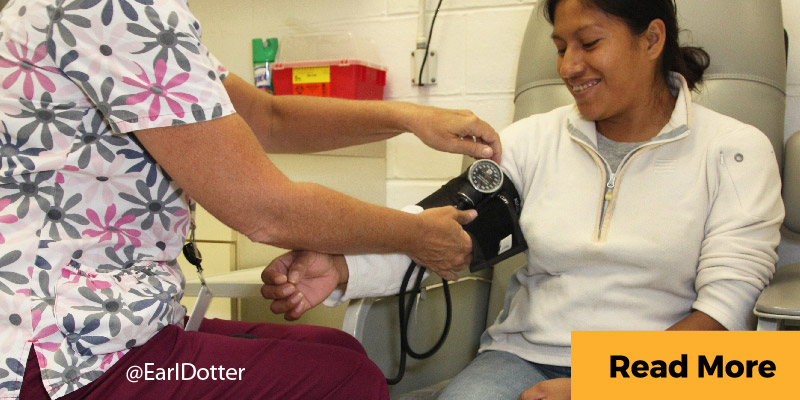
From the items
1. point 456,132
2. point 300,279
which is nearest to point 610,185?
point 456,132

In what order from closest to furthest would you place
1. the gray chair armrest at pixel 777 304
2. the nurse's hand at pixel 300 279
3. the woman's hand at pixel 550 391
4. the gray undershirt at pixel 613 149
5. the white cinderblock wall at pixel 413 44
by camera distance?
the gray chair armrest at pixel 777 304 → the woman's hand at pixel 550 391 → the nurse's hand at pixel 300 279 → the gray undershirt at pixel 613 149 → the white cinderblock wall at pixel 413 44

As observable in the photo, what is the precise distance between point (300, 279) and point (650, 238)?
1.89 ft

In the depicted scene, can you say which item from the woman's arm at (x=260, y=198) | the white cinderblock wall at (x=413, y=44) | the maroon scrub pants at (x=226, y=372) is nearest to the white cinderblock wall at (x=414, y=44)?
the white cinderblock wall at (x=413, y=44)

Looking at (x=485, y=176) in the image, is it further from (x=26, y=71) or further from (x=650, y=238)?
(x=26, y=71)

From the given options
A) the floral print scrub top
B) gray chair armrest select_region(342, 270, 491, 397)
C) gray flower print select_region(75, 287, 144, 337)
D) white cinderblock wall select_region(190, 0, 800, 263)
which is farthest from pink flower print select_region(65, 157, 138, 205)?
white cinderblock wall select_region(190, 0, 800, 263)

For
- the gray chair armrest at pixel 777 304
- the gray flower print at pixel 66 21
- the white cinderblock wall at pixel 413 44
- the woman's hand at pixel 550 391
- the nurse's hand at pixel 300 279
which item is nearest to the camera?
the gray flower print at pixel 66 21

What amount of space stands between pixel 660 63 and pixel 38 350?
1062mm

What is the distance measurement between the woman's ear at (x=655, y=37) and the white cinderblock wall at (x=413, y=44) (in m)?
0.61

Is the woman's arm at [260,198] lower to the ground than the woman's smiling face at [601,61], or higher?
lower

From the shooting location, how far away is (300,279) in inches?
43.1

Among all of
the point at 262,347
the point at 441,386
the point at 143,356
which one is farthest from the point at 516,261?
the point at 143,356

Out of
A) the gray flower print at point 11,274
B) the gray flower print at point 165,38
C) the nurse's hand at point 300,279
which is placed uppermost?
the gray flower print at point 165,38

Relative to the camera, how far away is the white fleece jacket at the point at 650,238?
1.05 m

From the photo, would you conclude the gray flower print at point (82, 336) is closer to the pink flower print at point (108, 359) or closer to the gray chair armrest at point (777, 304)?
the pink flower print at point (108, 359)
